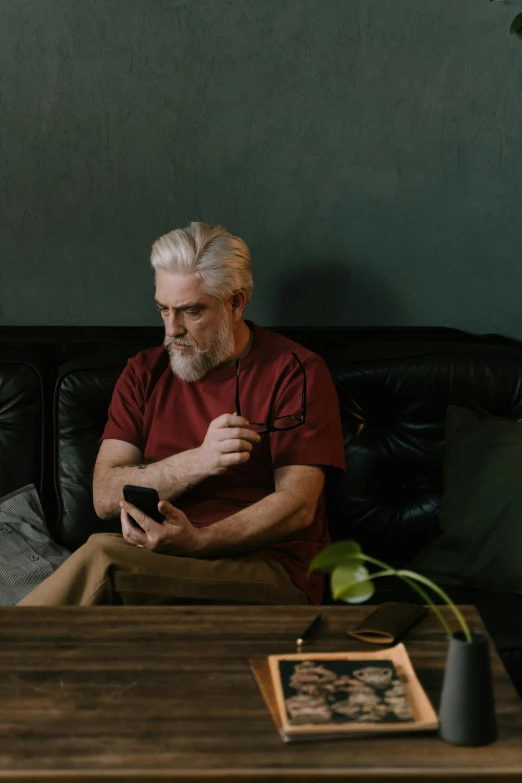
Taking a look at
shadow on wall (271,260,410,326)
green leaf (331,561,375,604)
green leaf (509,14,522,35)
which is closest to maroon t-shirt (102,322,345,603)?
shadow on wall (271,260,410,326)

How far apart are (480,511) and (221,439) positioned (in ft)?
2.16

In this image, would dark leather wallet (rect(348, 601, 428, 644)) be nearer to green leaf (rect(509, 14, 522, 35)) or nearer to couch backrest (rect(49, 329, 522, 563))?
couch backrest (rect(49, 329, 522, 563))

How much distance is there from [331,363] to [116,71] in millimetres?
1000

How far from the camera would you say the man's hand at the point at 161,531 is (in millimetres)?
1863

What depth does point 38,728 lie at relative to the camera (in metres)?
1.21

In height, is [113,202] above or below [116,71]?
below

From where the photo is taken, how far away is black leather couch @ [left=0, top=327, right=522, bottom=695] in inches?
94.8

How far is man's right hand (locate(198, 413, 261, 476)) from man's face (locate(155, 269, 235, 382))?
23 centimetres

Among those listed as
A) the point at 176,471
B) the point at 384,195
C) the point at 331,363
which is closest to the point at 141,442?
the point at 176,471

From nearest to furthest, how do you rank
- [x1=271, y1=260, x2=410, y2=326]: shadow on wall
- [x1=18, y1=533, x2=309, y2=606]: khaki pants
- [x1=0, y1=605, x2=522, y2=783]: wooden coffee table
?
[x1=0, y1=605, x2=522, y2=783]: wooden coffee table → [x1=18, y1=533, x2=309, y2=606]: khaki pants → [x1=271, y1=260, x2=410, y2=326]: shadow on wall

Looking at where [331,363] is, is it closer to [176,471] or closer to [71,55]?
[176,471]

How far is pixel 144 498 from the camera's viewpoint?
1.81m

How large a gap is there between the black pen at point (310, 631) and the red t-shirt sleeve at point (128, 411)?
0.88 m

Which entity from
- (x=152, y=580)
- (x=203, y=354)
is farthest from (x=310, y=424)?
(x=152, y=580)
